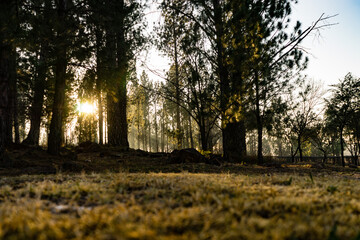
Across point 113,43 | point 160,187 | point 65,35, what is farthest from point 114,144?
point 160,187

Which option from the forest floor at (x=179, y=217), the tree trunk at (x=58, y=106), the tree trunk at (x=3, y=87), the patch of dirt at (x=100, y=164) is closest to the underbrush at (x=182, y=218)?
the forest floor at (x=179, y=217)

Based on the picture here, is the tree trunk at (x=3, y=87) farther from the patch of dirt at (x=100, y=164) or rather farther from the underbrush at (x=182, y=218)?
the underbrush at (x=182, y=218)

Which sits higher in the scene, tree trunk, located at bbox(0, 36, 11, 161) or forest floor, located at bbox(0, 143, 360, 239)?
tree trunk, located at bbox(0, 36, 11, 161)

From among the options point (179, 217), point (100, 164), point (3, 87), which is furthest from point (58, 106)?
point (179, 217)

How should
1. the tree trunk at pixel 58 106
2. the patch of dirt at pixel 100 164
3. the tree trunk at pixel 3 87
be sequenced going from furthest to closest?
the tree trunk at pixel 58 106 → the tree trunk at pixel 3 87 → the patch of dirt at pixel 100 164

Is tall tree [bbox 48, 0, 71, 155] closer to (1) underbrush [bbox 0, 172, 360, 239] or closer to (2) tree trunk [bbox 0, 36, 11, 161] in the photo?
(2) tree trunk [bbox 0, 36, 11, 161]

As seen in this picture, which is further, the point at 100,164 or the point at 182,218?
the point at 100,164

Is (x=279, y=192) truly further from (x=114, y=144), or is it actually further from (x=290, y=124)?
(x=290, y=124)

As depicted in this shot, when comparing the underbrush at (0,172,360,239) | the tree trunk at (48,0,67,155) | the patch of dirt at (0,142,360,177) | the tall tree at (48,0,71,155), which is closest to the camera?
the underbrush at (0,172,360,239)

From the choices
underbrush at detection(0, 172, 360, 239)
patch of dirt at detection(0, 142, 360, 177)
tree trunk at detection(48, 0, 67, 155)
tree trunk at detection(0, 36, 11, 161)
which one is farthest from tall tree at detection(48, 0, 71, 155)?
underbrush at detection(0, 172, 360, 239)

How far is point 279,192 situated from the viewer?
233 cm

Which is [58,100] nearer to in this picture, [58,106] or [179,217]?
[58,106]

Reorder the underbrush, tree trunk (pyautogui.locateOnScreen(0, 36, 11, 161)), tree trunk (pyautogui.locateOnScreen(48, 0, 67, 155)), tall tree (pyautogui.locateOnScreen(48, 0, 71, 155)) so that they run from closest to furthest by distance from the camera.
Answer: the underbrush
tree trunk (pyautogui.locateOnScreen(0, 36, 11, 161))
tall tree (pyautogui.locateOnScreen(48, 0, 71, 155))
tree trunk (pyautogui.locateOnScreen(48, 0, 67, 155))

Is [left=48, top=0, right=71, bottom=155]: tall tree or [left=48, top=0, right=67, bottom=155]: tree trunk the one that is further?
[left=48, top=0, right=67, bottom=155]: tree trunk
